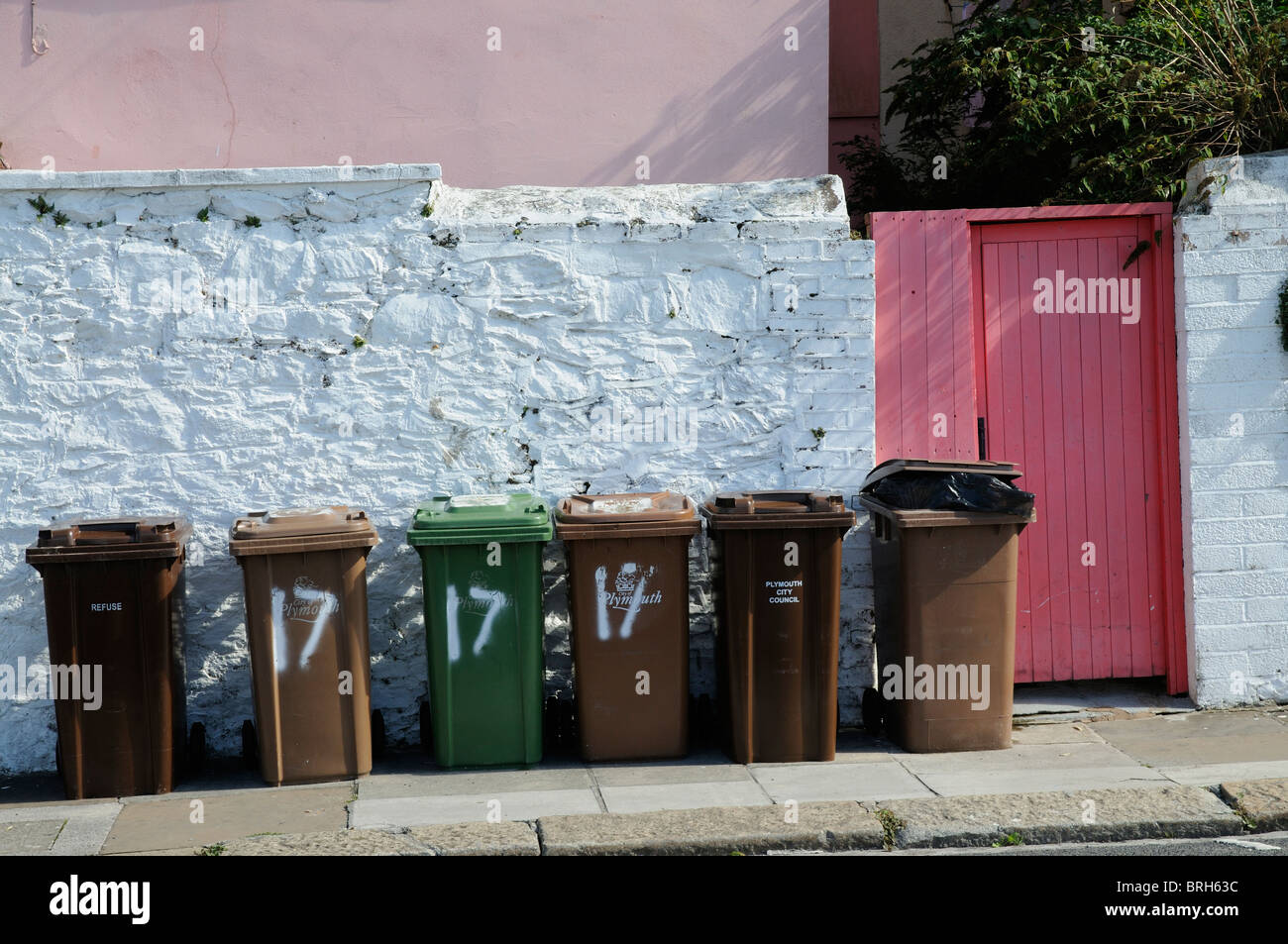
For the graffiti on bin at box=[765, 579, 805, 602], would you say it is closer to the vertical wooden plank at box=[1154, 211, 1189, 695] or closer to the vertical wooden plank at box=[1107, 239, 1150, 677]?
the vertical wooden plank at box=[1107, 239, 1150, 677]

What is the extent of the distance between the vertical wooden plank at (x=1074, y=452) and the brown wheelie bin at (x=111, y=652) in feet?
14.7

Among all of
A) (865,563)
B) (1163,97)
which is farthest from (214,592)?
(1163,97)

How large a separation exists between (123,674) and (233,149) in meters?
4.08

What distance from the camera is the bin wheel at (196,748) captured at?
Result: 5.73 m

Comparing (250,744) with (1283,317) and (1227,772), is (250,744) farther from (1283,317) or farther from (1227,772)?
(1283,317)

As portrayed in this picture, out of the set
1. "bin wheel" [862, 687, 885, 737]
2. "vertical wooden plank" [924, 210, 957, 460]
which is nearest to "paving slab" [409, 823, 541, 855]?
"bin wheel" [862, 687, 885, 737]

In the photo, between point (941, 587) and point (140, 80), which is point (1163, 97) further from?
point (140, 80)

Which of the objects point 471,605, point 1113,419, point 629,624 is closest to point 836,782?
point 629,624

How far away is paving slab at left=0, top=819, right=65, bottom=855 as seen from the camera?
4777 mm

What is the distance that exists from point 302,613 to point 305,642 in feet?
0.43

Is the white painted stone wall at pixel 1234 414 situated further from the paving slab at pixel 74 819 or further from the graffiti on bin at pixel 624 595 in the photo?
the paving slab at pixel 74 819

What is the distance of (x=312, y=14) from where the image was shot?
8047 millimetres

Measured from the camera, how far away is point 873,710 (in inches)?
238

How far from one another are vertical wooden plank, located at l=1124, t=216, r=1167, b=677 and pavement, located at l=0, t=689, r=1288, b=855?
643 mm
